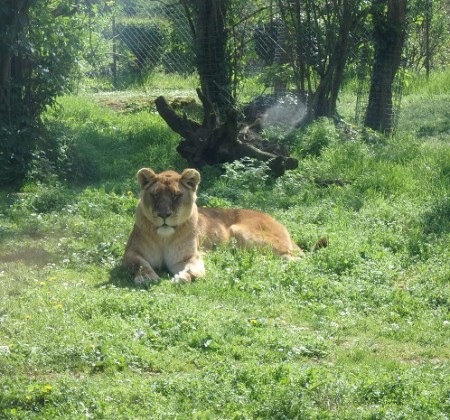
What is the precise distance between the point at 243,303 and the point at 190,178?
182 centimetres

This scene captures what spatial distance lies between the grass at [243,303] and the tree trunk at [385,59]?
7.59 feet

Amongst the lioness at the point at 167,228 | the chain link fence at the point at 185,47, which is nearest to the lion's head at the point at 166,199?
the lioness at the point at 167,228

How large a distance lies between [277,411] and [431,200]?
659 cm

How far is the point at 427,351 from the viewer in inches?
284

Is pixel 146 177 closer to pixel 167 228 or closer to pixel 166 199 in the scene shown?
pixel 166 199

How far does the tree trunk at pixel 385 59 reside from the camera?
54.2 feet

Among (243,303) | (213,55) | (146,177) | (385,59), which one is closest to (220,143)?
(213,55)

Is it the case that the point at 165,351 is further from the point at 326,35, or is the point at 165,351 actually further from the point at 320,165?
the point at 326,35

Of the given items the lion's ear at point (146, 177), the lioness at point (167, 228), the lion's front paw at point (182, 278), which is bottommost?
the lion's front paw at point (182, 278)

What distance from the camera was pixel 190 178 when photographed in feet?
31.2

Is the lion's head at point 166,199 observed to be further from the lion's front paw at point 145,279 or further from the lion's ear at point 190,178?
the lion's front paw at point 145,279

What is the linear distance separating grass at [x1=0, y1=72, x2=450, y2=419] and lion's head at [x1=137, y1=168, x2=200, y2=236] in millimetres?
560

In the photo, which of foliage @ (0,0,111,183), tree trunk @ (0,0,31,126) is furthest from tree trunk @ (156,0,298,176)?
tree trunk @ (0,0,31,126)

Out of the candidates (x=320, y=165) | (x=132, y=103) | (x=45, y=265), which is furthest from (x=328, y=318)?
(x=132, y=103)
